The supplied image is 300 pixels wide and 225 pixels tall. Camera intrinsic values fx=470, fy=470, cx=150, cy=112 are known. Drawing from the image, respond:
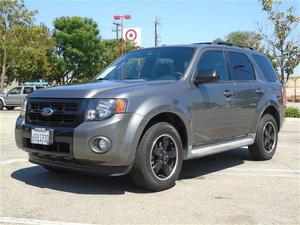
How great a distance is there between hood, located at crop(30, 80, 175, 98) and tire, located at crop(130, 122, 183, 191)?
0.54 meters

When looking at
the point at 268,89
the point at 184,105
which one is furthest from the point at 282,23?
the point at 184,105

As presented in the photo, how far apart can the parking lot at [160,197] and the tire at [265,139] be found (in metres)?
0.34

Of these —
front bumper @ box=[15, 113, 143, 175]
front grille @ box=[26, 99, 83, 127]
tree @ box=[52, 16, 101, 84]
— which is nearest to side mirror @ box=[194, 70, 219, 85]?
front bumper @ box=[15, 113, 143, 175]

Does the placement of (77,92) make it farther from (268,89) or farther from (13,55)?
(13,55)

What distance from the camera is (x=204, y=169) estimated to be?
722 centimetres

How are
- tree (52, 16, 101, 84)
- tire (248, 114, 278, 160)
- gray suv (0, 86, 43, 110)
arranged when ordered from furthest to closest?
tree (52, 16, 101, 84) < gray suv (0, 86, 43, 110) < tire (248, 114, 278, 160)

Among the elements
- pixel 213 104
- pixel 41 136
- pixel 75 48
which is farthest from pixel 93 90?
pixel 75 48

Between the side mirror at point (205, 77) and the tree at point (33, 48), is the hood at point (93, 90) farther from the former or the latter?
the tree at point (33, 48)

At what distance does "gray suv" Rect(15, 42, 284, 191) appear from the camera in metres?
5.26

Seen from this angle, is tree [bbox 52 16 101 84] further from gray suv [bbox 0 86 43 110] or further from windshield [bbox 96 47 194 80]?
windshield [bbox 96 47 194 80]

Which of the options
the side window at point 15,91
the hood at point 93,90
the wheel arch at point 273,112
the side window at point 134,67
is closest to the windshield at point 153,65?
the side window at point 134,67

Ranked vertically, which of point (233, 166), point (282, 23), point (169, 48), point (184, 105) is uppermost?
point (282, 23)

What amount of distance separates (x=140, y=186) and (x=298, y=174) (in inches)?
103

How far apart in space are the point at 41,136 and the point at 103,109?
89cm
